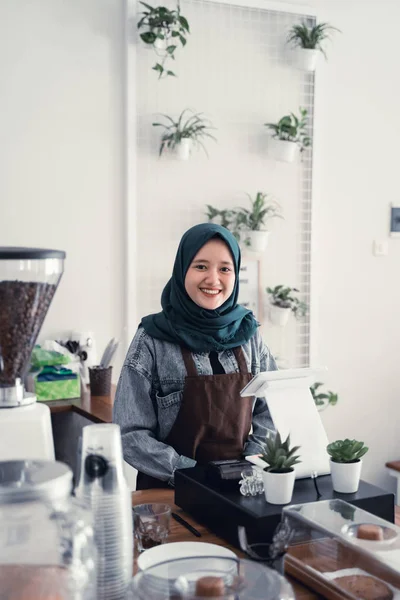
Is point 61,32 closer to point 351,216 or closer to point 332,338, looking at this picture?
point 351,216

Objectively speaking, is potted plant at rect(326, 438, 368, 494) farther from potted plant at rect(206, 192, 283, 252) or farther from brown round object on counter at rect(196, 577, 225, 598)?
potted plant at rect(206, 192, 283, 252)

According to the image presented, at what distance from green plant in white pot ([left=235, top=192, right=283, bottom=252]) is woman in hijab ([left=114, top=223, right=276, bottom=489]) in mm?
1643

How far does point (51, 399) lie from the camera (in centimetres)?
321

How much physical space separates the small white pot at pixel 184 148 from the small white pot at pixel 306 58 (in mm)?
772

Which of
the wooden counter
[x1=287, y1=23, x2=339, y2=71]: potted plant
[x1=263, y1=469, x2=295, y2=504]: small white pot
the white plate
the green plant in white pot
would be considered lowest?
the wooden counter

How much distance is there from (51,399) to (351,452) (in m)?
1.91

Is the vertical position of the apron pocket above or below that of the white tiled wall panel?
below

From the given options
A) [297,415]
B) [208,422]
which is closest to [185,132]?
[208,422]

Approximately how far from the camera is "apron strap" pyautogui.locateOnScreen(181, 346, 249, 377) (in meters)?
2.09

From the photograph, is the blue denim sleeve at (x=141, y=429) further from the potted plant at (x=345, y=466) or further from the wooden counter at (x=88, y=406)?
the wooden counter at (x=88, y=406)

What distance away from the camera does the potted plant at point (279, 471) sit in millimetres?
1455

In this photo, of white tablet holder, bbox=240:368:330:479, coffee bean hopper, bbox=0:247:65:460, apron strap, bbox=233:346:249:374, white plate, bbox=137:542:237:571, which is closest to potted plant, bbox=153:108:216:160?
apron strap, bbox=233:346:249:374

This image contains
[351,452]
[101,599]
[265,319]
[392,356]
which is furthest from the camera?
[392,356]

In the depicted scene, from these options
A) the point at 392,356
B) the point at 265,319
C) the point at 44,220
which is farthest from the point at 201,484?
the point at 392,356
